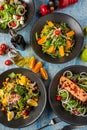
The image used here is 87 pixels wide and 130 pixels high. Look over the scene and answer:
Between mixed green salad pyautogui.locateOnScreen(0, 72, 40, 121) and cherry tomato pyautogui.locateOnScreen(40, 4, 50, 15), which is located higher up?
cherry tomato pyautogui.locateOnScreen(40, 4, 50, 15)

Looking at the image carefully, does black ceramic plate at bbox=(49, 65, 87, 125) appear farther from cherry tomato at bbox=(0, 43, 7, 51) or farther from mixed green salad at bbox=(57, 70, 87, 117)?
cherry tomato at bbox=(0, 43, 7, 51)

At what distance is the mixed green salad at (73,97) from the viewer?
252 cm

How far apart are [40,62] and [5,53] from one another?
243mm

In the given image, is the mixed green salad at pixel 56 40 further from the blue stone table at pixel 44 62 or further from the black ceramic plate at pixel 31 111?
the black ceramic plate at pixel 31 111

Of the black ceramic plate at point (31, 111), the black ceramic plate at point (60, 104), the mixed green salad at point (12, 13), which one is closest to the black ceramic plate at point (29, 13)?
the mixed green salad at point (12, 13)

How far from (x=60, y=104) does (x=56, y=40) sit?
0.41 metres

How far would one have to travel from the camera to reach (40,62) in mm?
2627

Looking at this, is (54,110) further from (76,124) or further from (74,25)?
(74,25)

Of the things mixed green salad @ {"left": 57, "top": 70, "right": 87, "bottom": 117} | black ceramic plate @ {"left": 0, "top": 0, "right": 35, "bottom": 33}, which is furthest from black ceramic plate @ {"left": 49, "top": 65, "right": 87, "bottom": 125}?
black ceramic plate @ {"left": 0, "top": 0, "right": 35, "bottom": 33}

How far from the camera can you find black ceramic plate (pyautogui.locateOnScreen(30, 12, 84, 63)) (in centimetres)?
256

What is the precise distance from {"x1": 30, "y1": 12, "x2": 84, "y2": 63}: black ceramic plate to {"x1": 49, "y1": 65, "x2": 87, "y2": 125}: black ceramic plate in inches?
3.1

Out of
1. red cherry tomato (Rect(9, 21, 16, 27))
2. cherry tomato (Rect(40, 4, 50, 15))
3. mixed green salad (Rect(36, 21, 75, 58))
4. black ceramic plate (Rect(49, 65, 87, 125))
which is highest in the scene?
cherry tomato (Rect(40, 4, 50, 15))

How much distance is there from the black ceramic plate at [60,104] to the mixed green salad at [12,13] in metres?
0.43

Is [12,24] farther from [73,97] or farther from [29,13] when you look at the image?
[73,97]
